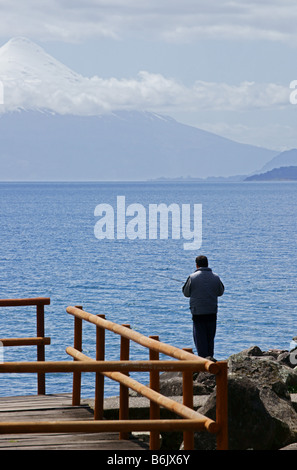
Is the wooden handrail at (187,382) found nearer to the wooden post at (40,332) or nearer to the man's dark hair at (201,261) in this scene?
the wooden post at (40,332)

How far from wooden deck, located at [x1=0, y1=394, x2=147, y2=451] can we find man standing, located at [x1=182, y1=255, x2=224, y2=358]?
4047 mm

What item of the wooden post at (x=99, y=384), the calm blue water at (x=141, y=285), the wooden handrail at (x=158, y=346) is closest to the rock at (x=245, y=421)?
the wooden post at (x=99, y=384)

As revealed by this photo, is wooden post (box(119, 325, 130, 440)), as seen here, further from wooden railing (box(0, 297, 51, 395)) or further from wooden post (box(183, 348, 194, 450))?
wooden railing (box(0, 297, 51, 395))

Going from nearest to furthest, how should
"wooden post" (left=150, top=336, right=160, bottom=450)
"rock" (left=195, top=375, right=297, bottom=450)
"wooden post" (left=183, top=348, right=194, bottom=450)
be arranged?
"wooden post" (left=183, top=348, right=194, bottom=450), "wooden post" (left=150, top=336, right=160, bottom=450), "rock" (left=195, top=375, right=297, bottom=450)

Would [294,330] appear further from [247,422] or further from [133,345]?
[247,422]

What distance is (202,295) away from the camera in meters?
13.9

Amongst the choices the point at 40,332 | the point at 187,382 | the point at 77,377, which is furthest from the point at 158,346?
the point at 40,332

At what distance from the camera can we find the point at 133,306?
44000 mm

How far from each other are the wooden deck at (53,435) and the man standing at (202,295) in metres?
4.05

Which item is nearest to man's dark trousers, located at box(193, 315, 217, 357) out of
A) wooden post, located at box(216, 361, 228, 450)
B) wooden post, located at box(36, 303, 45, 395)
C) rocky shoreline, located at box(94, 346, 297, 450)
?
rocky shoreline, located at box(94, 346, 297, 450)

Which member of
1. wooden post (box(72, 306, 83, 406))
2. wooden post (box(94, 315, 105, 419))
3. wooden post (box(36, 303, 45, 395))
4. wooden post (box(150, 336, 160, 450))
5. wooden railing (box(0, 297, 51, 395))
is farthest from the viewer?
wooden post (box(36, 303, 45, 395))

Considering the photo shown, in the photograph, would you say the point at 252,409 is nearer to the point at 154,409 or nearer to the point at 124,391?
the point at 124,391

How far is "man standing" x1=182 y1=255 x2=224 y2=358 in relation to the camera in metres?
13.9

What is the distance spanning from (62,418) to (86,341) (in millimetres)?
24667
